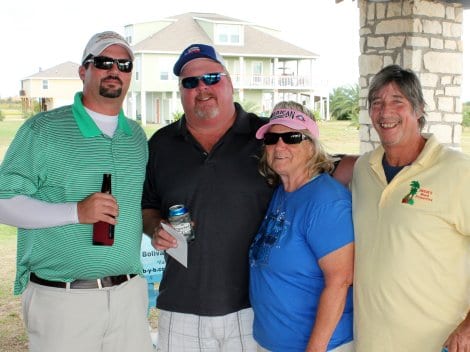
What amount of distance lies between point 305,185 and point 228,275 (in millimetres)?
660

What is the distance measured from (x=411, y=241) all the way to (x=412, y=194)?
0.18 m

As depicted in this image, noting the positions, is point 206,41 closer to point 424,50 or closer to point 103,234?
point 424,50

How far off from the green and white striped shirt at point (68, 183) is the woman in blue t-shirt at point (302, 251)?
67 centimetres

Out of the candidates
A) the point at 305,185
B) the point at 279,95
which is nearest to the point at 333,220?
the point at 305,185

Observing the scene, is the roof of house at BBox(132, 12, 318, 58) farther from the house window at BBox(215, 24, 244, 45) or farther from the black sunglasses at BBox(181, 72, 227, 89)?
the black sunglasses at BBox(181, 72, 227, 89)

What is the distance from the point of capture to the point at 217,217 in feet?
9.30

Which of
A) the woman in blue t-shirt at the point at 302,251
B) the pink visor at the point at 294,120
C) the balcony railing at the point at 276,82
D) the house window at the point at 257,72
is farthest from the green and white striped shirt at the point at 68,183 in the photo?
the house window at the point at 257,72

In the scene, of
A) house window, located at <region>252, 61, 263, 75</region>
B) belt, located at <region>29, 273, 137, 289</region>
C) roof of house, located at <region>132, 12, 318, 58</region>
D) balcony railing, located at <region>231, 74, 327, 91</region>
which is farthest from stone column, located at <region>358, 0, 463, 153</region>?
house window, located at <region>252, 61, 263, 75</region>

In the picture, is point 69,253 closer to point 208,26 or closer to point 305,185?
point 305,185

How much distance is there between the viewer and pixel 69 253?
270 cm

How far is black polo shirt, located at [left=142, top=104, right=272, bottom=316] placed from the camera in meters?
2.84

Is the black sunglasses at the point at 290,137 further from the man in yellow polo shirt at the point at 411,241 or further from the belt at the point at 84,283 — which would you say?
the belt at the point at 84,283

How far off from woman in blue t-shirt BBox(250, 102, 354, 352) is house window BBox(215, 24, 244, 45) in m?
26.2

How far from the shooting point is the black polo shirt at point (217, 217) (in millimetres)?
2838
